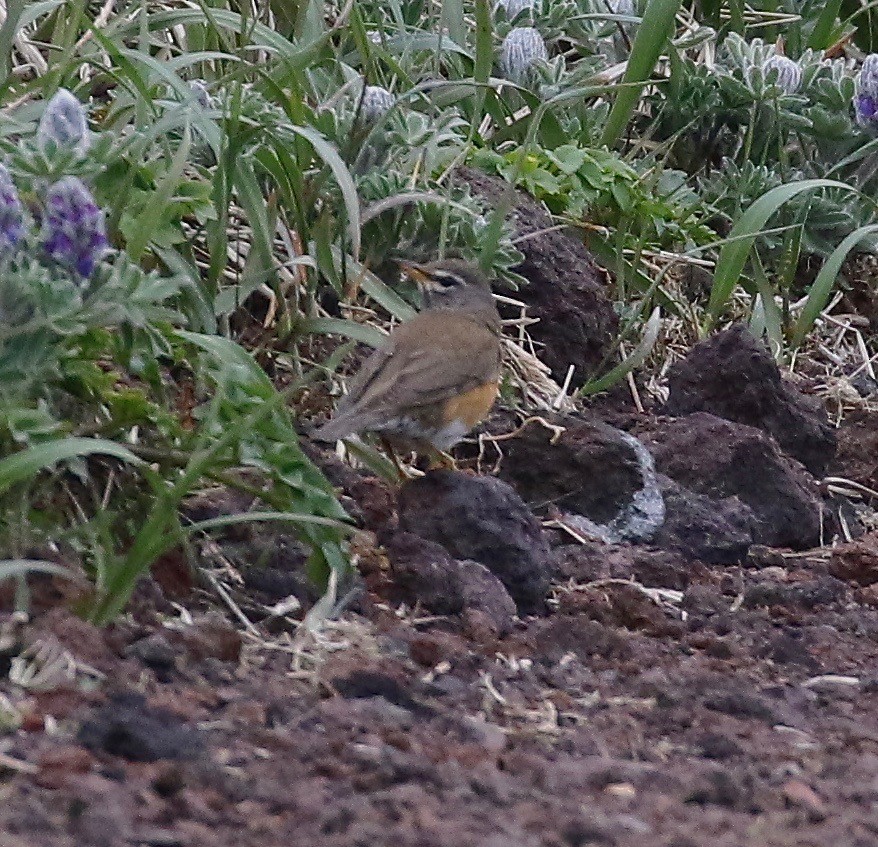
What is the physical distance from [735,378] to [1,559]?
3010 millimetres

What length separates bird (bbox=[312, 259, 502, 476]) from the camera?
4.59m

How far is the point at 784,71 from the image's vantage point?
23.8 ft

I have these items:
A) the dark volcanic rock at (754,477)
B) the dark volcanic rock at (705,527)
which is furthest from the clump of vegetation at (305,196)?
Answer: the dark volcanic rock at (705,527)

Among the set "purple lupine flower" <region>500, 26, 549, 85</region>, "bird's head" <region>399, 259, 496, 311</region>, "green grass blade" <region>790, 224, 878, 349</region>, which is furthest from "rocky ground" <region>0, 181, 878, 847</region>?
"purple lupine flower" <region>500, 26, 549, 85</region>

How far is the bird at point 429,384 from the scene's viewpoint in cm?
459

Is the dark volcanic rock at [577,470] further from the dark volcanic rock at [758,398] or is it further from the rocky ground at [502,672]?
the dark volcanic rock at [758,398]

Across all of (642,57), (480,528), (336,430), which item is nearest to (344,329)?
(336,430)

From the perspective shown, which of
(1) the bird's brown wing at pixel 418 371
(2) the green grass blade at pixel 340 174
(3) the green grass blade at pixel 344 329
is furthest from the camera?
(3) the green grass blade at pixel 344 329

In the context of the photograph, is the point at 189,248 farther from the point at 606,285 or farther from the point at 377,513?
the point at 606,285

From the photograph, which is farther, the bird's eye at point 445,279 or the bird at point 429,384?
the bird's eye at point 445,279

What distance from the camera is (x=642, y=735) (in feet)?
10.4

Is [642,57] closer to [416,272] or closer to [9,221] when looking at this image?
[416,272]

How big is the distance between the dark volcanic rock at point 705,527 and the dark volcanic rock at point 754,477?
5.1 inches

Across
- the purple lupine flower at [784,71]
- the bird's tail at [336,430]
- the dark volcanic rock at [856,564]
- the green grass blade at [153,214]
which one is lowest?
the dark volcanic rock at [856,564]
